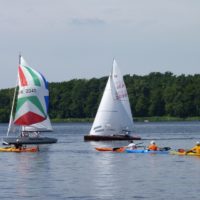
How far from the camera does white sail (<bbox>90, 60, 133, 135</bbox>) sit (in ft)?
331

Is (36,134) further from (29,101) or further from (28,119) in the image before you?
(29,101)

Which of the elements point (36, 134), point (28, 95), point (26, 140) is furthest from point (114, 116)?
point (26, 140)

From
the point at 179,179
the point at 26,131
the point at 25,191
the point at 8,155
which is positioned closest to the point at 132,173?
the point at 179,179

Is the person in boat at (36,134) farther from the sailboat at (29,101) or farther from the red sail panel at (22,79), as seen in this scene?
the red sail panel at (22,79)

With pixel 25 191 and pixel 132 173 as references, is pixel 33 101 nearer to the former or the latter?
pixel 132 173

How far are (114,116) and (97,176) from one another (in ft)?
132

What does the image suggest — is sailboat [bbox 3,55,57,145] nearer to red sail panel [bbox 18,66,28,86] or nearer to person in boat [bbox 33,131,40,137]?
red sail panel [bbox 18,66,28,86]

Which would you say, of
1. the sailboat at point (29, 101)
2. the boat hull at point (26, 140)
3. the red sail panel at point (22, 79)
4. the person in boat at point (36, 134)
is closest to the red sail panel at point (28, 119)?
the sailboat at point (29, 101)

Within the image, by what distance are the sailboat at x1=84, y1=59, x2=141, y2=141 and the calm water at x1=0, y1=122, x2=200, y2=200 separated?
1443 centimetres

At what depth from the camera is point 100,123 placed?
331 ft

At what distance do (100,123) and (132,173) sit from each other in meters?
37.5

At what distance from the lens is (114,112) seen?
101750 millimetres

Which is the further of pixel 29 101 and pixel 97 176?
pixel 29 101

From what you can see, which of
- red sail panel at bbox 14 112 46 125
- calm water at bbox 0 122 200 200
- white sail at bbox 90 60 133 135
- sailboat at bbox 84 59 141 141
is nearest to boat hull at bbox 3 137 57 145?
red sail panel at bbox 14 112 46 125
